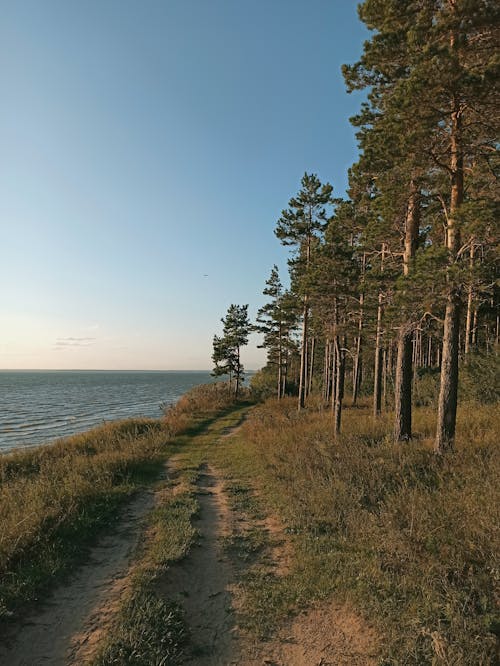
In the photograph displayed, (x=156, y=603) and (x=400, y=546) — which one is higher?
(x=400, y=546)

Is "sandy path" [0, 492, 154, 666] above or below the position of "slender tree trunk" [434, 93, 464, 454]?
below

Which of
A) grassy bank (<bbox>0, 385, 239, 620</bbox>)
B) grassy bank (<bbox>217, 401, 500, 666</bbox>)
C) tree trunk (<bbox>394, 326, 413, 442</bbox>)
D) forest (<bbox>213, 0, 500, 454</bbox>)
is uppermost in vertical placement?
forest (<bbox>213, 0, 500, 454</bbox>)

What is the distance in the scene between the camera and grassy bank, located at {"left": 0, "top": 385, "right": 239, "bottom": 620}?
226 inches

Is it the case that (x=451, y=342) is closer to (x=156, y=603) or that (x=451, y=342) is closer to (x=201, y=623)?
(x=201, y=623)

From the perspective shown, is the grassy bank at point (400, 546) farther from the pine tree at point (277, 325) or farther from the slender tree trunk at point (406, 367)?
the pine tree at point (277, 325)

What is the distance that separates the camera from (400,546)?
18.3 ft

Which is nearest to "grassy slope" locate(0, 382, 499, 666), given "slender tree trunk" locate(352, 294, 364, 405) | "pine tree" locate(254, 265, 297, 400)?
"slender tree trunk" locate(352, 294, 364, 405)

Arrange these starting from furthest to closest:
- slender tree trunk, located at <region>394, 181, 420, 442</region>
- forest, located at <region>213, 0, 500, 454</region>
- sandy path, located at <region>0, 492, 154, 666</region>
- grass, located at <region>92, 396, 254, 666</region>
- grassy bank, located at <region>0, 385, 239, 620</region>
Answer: slender tree trunk, located at <region>394, 181, 420, 442</region>
forest, located at <region>213, 0, 500, 454</region>
grassy bank, located at <region>0, 385, 239, 620</region>
sandy path, located at <region>0, 492, 154, 666</region>
grass, located at <region>92, 396, 254, 666</region>

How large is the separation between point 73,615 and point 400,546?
459cm

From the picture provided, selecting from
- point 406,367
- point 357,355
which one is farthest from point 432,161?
point 357,355

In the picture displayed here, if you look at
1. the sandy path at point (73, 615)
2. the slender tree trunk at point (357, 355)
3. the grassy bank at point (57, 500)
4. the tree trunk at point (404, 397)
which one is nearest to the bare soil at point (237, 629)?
the sandy path at point (73, 615)

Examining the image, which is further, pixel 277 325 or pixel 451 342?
pixel 277 325

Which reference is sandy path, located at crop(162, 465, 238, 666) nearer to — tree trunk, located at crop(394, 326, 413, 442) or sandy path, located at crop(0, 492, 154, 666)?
sandy path, located at crop(0, 492, 154, 666)

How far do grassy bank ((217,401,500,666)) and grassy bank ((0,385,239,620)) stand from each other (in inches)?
127
